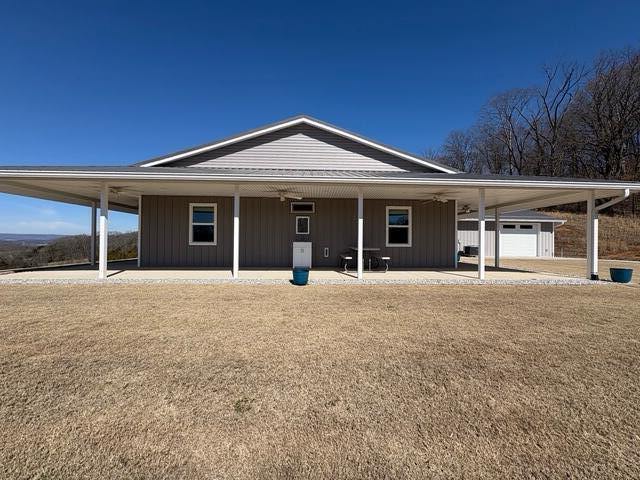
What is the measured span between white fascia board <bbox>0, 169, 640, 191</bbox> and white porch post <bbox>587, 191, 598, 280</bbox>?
52 cm

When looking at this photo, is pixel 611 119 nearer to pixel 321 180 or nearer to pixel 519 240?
pixel 519 240

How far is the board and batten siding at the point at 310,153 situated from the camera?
1080 centimetres

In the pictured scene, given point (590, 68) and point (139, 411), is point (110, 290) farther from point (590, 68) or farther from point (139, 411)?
point (590, 68)

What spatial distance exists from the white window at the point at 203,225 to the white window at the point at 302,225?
2.73 metres

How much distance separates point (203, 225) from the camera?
10.9m

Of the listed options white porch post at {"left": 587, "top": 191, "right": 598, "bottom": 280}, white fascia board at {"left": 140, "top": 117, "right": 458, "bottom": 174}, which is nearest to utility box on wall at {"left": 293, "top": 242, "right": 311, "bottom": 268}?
white fascia board at {"left": 140, "top": 117, "right": 458, "bottom": 174}

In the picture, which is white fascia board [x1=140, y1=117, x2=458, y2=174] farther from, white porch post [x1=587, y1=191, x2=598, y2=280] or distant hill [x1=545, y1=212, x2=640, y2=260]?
distant hill [x1=545, y1=212, x2=640, y2=260]

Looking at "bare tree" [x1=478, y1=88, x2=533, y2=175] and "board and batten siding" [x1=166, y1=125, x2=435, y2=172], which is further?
"bare tree" [x1=478, y1=88, x2=533, y2=175]

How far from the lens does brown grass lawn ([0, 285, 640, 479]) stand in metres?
1.88

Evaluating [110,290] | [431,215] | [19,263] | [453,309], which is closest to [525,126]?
[431,215]

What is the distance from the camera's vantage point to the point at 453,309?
5.54 meters

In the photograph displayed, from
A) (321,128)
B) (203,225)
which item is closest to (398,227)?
(321,128)

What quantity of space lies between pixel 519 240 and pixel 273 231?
53.9 ft

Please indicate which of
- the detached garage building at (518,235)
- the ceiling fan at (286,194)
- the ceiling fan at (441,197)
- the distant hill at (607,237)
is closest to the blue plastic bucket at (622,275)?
the ceiling fan at (441,197)
